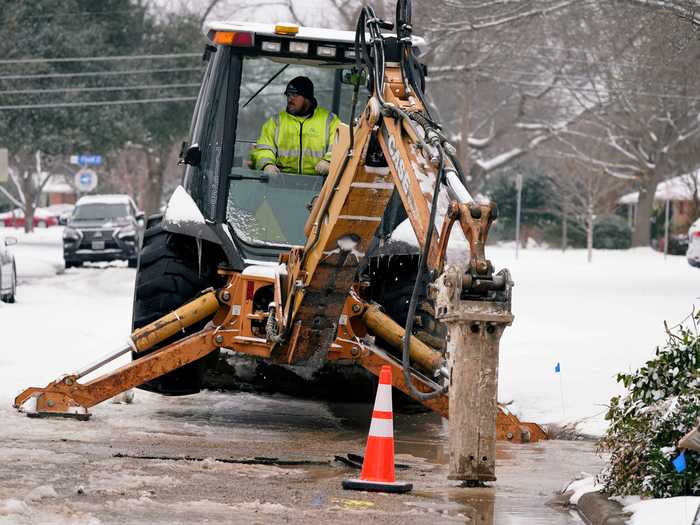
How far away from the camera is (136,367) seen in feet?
34.3

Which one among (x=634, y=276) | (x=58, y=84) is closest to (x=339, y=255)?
(x=634, y=276)

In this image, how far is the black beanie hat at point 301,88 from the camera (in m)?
11.1

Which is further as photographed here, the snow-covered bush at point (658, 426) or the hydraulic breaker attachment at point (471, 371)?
the snow-covered bush at point (658, 426)

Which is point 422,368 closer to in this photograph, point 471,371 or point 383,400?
point 383,400

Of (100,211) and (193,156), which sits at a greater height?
(193,156)

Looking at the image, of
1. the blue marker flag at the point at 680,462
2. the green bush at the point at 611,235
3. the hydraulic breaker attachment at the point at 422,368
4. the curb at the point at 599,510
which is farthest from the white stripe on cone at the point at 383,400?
the green bush at the point at 611,235

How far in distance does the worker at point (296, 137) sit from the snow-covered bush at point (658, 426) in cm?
383

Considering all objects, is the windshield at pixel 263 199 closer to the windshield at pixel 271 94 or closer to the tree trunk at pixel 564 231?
the windshield at pixel 271 94

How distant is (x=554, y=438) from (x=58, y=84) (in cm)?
3668

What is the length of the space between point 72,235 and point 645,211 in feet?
96.7

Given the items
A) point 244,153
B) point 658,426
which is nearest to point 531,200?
point 244,153

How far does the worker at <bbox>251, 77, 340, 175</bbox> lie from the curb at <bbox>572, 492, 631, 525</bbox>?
410 cm

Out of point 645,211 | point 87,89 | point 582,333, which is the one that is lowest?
point 582,333

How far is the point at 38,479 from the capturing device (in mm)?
7977
